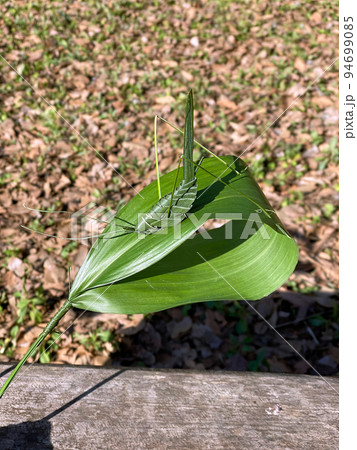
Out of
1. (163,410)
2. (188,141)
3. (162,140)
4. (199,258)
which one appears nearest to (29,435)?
(163,410)

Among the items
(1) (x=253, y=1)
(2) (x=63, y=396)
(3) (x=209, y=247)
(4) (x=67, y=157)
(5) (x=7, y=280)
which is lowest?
(2) (x=63, y=396)

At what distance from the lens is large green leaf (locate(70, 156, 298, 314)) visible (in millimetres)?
572

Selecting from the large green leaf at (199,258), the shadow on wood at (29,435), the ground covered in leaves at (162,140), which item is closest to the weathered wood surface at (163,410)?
the shadow on wood at (29,435)

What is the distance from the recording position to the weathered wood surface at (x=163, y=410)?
2.06 feet

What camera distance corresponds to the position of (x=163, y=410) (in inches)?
26.4

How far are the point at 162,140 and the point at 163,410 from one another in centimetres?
170

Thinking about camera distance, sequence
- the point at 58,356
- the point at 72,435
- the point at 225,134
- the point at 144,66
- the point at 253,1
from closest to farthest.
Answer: the point at 72,435 → the point at 58,356 → the point at 225,134 → the point at 144,66 → the point at 253,1

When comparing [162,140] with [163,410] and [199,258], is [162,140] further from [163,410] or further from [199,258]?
[163,410]

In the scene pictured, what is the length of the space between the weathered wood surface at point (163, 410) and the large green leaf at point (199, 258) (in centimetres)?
16

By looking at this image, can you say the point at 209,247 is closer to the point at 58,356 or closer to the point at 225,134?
the point at 58,356

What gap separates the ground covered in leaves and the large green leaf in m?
0.43

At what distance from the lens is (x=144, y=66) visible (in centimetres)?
266

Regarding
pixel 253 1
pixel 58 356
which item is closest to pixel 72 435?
pixel 58 356

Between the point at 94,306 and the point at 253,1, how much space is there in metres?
3.05
